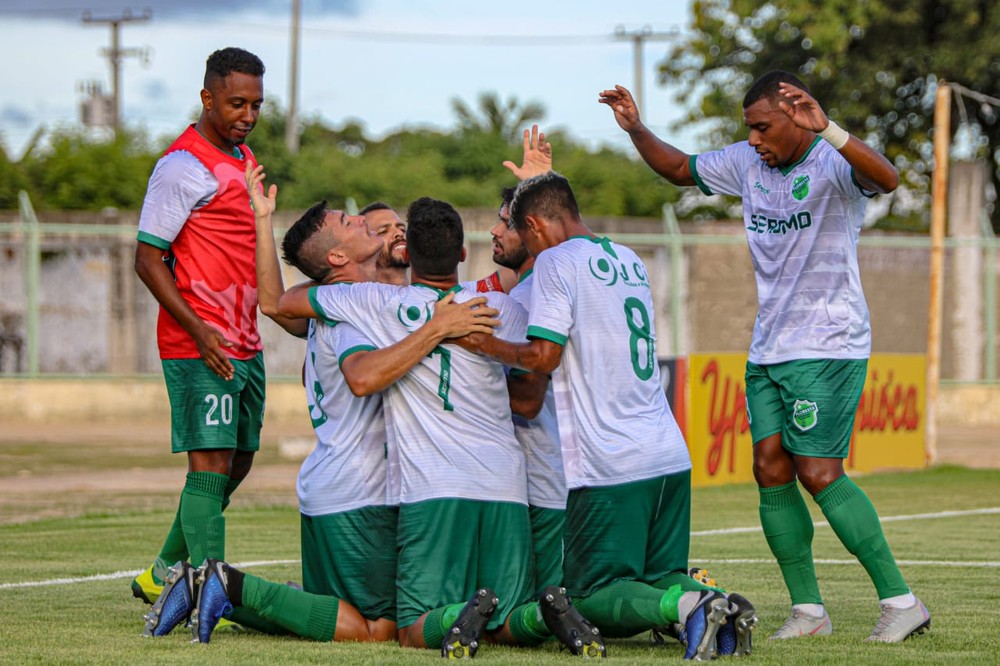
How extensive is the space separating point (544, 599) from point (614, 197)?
110ft

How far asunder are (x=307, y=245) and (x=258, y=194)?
395mm

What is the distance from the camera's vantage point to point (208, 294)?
648 cm

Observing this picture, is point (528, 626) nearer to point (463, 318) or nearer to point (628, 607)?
point (628, 607)

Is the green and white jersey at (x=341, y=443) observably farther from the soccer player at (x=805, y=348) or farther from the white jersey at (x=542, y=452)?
the soccer player at (x=805, y=348)

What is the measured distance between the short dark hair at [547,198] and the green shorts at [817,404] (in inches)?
42.8

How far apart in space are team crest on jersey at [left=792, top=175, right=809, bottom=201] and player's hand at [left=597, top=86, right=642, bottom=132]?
34.4 inches

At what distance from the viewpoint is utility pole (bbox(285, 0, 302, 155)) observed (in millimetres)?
43191

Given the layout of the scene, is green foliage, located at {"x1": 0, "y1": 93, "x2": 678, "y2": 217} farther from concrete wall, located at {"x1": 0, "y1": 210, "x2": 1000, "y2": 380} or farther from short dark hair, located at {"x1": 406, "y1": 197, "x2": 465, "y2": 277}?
short dark hair, located at {"x1": 406, "y1": 197, "x2": 465, "y2": 277}

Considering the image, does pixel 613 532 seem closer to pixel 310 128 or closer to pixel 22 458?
pixel 22 458

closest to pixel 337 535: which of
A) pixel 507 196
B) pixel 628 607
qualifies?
pixel 628 607

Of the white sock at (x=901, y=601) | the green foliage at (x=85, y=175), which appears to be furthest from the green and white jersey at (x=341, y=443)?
the green foliage at (x=85, y=175)

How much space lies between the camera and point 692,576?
5.95 meters

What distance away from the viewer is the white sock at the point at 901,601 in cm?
563

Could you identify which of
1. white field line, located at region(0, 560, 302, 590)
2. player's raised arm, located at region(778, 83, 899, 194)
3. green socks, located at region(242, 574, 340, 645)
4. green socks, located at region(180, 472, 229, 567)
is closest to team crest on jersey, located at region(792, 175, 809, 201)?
player's raised arm, located at region(778, 83, 899, 194)
